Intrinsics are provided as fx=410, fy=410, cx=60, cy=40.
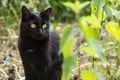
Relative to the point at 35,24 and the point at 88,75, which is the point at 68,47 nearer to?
the point at 88,75

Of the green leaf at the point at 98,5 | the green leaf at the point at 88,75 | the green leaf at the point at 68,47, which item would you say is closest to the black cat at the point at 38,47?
the green leaf at the point at 98,5

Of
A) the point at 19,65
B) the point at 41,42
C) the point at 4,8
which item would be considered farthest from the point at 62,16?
the point at 41,42

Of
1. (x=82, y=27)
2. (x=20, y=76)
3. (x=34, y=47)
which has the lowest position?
(x=20, y=76)

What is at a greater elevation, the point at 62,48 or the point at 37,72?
the point at 62,48

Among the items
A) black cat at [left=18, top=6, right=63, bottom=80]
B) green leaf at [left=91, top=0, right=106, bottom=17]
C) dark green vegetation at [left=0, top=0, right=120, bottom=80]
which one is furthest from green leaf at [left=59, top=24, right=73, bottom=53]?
black cat at [left=18, top=6, right=63, bottom=80]

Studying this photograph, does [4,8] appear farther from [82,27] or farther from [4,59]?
[82,27]

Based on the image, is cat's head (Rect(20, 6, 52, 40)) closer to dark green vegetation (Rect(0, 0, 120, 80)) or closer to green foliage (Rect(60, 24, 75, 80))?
dark green vegetation (Rect(0, 0, 120, 80))

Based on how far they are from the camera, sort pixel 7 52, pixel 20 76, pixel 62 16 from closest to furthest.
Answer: pixel 20 76
pixel 7 52
pixel 62 16

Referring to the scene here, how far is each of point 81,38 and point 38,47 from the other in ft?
6.55

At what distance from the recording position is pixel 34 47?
3.53m

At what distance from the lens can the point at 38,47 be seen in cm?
353

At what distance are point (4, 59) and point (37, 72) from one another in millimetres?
953

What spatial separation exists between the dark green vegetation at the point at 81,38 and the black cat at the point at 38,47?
21cm

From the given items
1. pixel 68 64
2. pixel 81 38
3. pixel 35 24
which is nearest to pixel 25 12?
pixel 35 24
